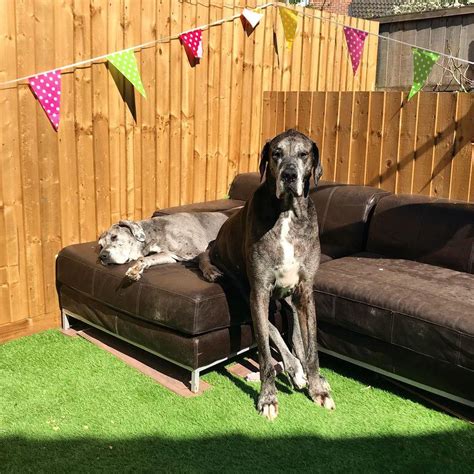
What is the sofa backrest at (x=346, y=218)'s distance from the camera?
5.32 m

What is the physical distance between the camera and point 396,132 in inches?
226

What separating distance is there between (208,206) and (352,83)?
3.10 metres

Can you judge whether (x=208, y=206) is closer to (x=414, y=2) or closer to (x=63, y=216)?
(x=63, y=216)

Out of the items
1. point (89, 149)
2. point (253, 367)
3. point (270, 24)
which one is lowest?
point (253, 367)

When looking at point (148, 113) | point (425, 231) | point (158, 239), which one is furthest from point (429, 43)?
point (158, 239)

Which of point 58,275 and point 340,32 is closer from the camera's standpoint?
point 58,275

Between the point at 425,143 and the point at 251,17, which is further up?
the point at 251,17

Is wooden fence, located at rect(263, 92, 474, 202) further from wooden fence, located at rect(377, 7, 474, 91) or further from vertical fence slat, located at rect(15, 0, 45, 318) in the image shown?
vertical fence slat, located at rect(15, 0, 45, 318)

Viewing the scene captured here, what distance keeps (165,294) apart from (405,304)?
1692 mm

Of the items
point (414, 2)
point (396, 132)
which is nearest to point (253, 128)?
point (396, 132)

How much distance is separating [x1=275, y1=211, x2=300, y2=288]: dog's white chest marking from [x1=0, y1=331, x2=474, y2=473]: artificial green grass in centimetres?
81

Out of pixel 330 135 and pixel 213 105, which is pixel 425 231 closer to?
pixel 330 135

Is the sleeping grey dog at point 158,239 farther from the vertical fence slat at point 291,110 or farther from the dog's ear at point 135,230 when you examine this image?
the vertical fence slat at point 291,110

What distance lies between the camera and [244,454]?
3422 millimetres
